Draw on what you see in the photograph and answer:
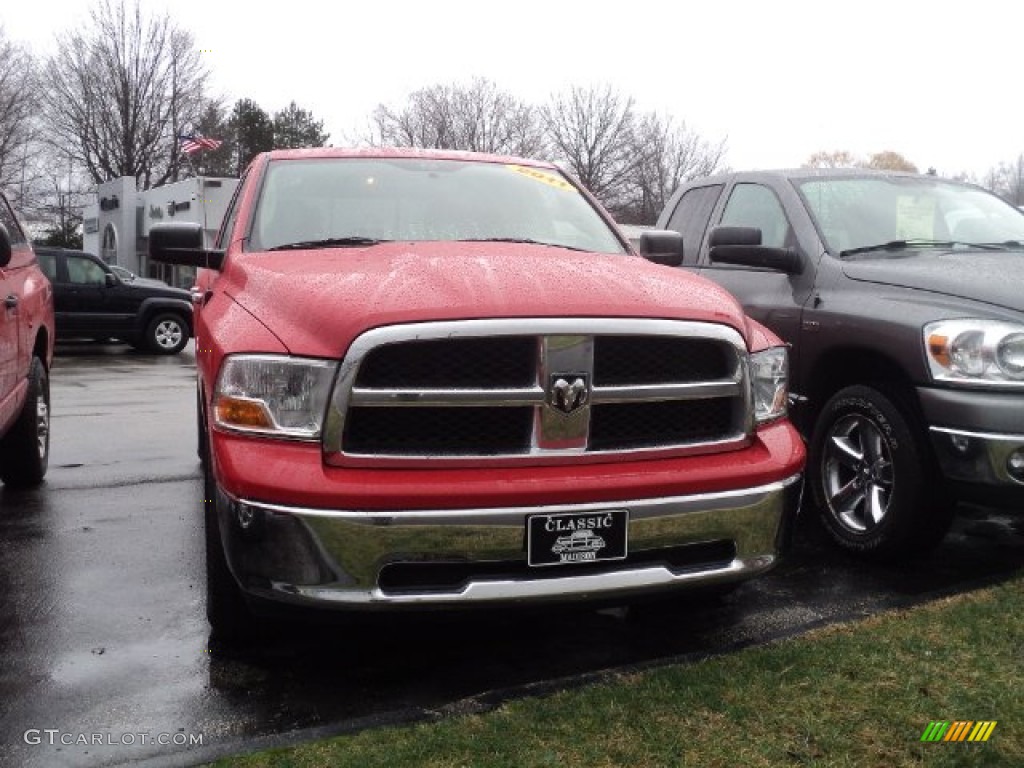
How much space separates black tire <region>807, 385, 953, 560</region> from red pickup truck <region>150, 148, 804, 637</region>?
1192mm

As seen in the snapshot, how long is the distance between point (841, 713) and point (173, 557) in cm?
309

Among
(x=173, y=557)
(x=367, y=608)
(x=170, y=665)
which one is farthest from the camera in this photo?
(x=173, y=557)

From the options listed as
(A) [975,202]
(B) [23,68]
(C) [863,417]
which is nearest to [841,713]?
(C) [863,417]

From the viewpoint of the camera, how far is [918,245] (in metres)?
5.29

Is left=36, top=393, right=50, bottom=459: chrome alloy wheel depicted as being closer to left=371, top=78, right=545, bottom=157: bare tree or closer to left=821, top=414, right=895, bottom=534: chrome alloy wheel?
left=821, top=414, right=895, bottom=534: chrome alloy wheel

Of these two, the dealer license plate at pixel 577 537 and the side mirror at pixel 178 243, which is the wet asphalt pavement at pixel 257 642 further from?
the side mirror at pixel 178 243

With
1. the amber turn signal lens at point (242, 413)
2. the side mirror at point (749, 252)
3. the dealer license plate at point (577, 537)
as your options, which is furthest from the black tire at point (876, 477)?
the amber turn signal lens at point (242, 413)

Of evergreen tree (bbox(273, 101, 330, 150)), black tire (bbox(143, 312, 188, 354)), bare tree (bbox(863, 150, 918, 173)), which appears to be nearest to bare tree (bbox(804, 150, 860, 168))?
bare tree (bbox(863, 150, 918, 173))

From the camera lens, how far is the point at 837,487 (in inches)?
191

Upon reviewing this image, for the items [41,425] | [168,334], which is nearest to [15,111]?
[168,334]

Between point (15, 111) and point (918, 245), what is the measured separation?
2001 inches

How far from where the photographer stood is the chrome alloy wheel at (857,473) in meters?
4.60

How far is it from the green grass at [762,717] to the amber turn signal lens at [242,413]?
2.97 ft

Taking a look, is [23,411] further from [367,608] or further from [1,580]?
[367,608]
